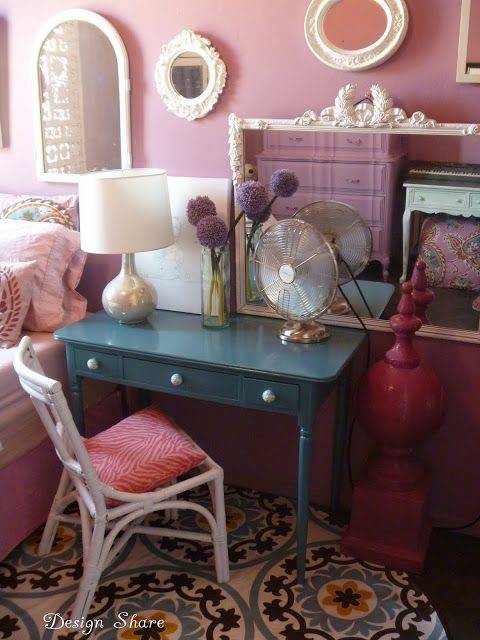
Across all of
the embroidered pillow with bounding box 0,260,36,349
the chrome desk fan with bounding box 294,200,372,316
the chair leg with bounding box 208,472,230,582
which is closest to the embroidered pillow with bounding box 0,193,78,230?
the embroidered pillow with bounding box 0,260,36,349

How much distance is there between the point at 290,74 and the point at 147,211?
63 cm

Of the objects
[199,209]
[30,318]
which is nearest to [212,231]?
[199,209]

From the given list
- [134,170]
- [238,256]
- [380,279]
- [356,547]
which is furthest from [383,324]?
[134,170]

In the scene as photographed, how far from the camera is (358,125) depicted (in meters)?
2.10

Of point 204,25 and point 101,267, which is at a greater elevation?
point 204,25

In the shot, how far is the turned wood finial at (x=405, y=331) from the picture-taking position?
206 cm

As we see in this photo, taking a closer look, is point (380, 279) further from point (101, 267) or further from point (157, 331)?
point (101, 267)

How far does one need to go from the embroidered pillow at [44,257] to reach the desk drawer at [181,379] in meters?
0.46

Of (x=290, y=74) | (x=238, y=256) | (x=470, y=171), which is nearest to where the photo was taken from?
(x=470, y=171)

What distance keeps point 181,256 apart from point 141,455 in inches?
30.5

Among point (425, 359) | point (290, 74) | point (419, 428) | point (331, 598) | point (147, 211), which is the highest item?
point (290, 74)

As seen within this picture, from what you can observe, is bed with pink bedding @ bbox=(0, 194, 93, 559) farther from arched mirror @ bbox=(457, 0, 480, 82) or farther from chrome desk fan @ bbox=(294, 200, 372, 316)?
arched mirror @ bbox=(457, 0, 480, 82)

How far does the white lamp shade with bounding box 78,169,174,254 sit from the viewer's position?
2.20 m

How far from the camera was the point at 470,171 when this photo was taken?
203cm
